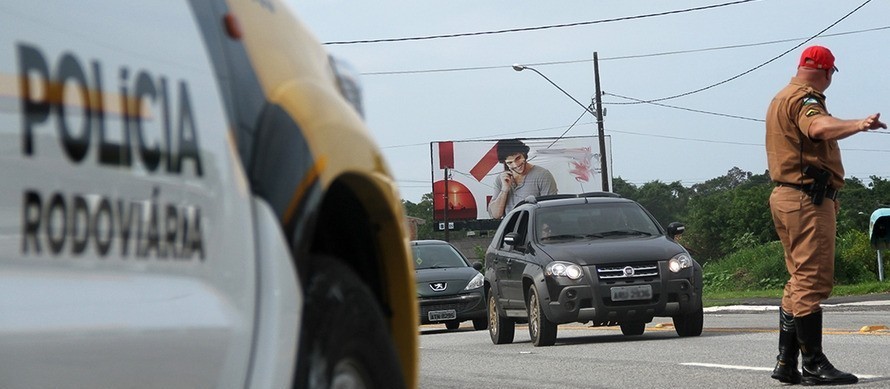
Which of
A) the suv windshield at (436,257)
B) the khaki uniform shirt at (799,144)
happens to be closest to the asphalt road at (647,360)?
the khaki uniform shirt at (799,144)

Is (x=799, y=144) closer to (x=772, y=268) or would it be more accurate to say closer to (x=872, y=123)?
(x=872, y=123)

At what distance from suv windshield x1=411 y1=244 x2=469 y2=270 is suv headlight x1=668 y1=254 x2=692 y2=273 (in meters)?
8.79

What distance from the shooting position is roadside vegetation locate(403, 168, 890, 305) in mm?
34969

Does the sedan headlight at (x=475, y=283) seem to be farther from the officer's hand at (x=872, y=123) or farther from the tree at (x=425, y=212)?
the tree at (x=425, y=212)

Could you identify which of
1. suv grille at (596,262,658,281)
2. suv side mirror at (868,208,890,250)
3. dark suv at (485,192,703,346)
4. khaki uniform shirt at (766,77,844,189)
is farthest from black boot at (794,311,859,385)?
suv side mirror at (868,208,890,250)

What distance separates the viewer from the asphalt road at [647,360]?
30.0 feet

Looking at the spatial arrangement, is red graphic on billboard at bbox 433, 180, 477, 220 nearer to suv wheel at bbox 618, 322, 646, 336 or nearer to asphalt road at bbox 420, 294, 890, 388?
suv wheel at bbox 618, 322, 646, 336

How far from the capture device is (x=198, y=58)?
9.86 feet

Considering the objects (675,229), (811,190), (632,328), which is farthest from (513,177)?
(811,190)

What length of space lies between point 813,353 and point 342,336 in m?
5.41

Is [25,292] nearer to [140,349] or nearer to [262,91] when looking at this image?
[140,349]

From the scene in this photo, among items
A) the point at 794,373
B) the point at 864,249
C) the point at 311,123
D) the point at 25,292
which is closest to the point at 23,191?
the point at 25,292

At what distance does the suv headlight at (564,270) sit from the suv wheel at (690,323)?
1086mm

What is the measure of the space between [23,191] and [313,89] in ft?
3.75
